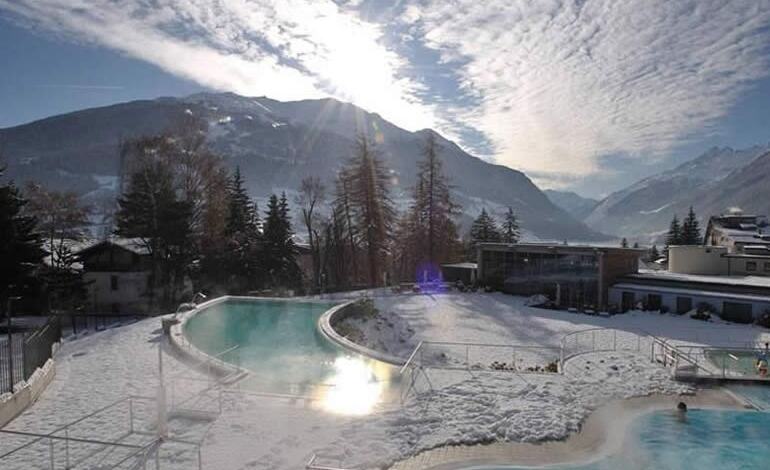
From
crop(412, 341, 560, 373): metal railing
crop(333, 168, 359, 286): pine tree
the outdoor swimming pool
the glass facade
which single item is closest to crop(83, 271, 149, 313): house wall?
the outdoor swimming pool

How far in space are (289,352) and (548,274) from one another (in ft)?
56.2

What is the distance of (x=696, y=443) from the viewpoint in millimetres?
10203

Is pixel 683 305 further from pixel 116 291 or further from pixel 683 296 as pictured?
pixel 116 291

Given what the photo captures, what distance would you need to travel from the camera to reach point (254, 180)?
166250 millimetres

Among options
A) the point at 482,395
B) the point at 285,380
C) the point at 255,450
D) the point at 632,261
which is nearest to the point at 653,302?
the point at 632,261

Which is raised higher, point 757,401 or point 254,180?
point 254,180

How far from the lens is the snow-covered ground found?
8.37 meters

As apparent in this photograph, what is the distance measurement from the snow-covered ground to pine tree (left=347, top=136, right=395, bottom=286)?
18.3 m

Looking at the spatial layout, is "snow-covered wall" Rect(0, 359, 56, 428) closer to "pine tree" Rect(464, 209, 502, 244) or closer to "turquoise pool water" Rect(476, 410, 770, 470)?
"turquoise pool water" Rect(476, 410, 770, 470)

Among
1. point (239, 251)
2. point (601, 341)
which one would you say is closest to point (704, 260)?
point (601, 341)

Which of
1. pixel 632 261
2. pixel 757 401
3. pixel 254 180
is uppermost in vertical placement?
pixel 254 180

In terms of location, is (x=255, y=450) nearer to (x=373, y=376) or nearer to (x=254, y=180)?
(x=373, y=376)

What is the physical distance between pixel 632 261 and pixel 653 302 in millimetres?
4293

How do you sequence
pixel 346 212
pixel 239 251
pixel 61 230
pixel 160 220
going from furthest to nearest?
1. pixel 346 212
2. pixel 239 251
3. pixel 61 230
4. pixel 160 220
